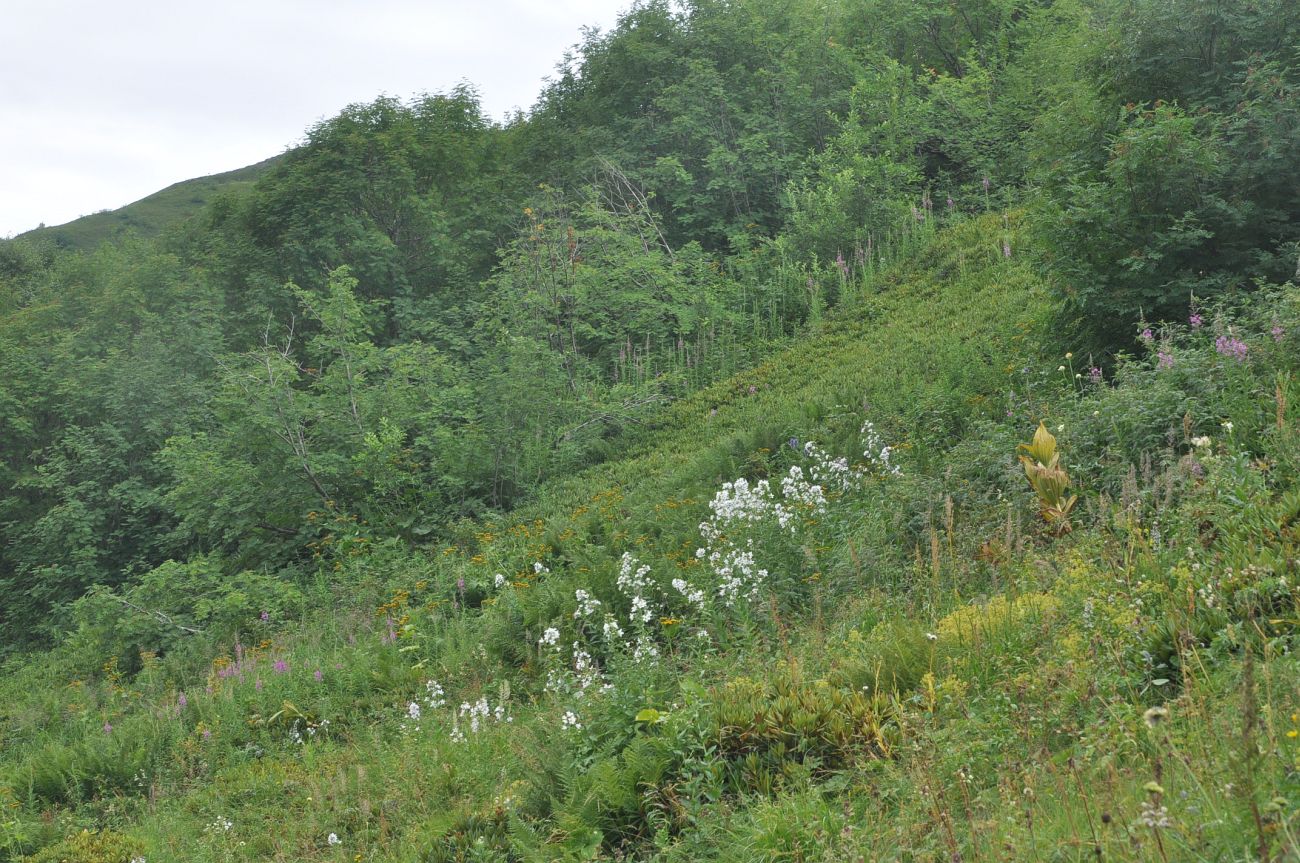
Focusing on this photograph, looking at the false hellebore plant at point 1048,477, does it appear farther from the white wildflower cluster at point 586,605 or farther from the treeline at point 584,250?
the white wildflower cluster at point 586,605

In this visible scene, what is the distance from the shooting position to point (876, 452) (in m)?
9.01

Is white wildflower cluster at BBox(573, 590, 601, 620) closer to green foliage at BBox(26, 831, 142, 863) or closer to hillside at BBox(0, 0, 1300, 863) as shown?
hillside at BBox(0, 0, 1300, 863)

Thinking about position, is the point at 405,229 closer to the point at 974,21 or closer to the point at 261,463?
the point at 261,463

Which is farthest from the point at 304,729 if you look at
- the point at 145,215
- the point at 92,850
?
the point at 145,215

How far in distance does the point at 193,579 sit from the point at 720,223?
43.3ft

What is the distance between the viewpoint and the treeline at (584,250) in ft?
28.0

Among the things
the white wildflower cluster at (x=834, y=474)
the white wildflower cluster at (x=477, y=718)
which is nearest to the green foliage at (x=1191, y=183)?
the white wildflower cluster at (x=834, y=474)

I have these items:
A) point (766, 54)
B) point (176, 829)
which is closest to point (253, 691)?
point (176, 829)

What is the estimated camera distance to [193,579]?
1239 centimetres

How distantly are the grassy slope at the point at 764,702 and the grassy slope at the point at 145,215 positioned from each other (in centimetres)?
6002

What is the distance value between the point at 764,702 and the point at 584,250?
1489cm

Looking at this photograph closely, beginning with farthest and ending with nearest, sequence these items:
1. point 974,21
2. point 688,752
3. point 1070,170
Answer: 1. point 974,21
2. point 1070,170
3. point 688,752

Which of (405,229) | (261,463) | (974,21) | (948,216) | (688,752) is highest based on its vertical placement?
(974,21)

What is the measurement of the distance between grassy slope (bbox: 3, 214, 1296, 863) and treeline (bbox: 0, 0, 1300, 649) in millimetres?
1803
